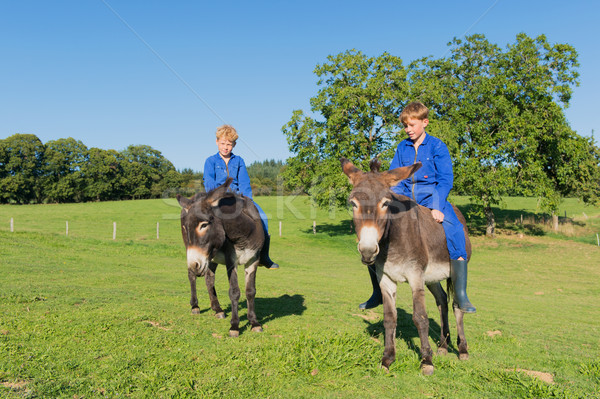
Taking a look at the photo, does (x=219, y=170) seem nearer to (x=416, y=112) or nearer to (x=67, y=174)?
(x=416, y=112)

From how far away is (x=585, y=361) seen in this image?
570 centimetres

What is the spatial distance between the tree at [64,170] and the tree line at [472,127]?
59.9 metres

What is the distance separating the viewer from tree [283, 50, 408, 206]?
3161 cm

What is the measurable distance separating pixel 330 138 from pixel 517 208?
38016 mm

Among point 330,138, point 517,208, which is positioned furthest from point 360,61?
point 517,208

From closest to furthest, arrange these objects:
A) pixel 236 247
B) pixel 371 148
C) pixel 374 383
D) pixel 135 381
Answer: pixel 135 381, pixel 374 383, pixel 236 247, pixel 371 148

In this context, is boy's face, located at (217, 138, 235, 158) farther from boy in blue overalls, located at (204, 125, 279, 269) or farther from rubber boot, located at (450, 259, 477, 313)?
rubber boot, located at (450, 259, 477, 313)

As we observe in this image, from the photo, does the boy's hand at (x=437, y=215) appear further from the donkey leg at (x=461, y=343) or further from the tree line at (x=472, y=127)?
the tree line at (x=472, y=127)

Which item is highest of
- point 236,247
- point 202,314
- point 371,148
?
point 371,148

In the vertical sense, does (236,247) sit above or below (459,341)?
above

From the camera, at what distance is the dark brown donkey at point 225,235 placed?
230 inches

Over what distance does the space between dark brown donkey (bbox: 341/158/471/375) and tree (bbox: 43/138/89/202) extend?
274 feet

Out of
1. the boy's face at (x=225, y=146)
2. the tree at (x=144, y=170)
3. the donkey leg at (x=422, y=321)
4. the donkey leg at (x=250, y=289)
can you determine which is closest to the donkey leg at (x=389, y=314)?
the donkey leg at (x=422, y=321)

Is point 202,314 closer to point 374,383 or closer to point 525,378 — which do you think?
point 374,383
